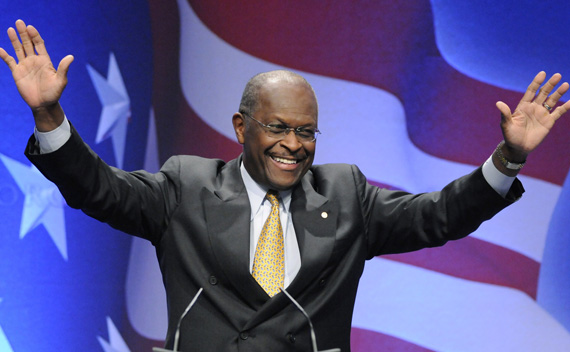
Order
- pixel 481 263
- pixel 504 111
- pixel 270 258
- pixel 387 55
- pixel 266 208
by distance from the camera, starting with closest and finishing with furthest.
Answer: pixel 504 111, pixel 270 258, pixel 266 208, pixel 481 263, pixel 387 55

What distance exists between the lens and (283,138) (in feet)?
6.66

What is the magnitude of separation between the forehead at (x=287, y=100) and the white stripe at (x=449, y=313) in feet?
5.43

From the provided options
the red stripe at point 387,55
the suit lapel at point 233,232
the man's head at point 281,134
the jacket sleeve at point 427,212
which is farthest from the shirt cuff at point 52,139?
the red stripe at point 387,55

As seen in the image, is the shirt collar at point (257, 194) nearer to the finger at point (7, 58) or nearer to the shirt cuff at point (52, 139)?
the shirt cuff at point (52, 139)

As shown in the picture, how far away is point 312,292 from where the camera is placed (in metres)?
1.94

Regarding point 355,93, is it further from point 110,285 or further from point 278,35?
point 110,285

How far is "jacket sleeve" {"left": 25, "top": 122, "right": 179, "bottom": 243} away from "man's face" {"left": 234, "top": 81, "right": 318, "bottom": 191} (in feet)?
0.85

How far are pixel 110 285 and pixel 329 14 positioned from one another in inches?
64.8

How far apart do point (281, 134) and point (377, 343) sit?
177 centimetres

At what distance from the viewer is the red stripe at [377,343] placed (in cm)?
348

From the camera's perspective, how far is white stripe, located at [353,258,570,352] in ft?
11.1

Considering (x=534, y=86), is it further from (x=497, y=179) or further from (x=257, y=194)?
(x=257, y=194)

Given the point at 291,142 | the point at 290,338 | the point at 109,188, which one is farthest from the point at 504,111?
the point at 109,188

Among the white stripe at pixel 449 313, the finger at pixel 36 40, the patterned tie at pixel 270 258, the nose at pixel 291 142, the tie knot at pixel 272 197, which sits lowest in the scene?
the white stripe at pixel 449 313
